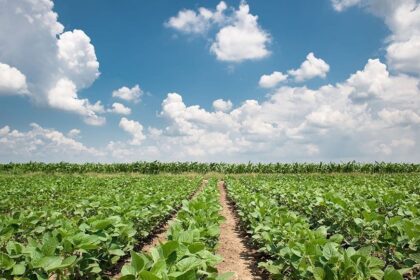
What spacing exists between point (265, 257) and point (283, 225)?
1793 mm

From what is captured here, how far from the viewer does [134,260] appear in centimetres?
277

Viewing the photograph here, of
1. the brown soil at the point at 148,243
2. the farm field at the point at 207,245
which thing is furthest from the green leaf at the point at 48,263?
the brown soil at the point at 148,243

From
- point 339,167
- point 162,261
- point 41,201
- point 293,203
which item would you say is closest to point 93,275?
point 162,261

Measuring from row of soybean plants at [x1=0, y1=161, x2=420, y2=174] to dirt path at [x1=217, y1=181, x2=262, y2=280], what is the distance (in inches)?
1563

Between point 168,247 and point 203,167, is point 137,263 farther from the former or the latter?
point 203,167

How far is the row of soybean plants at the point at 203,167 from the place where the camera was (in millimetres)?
50312

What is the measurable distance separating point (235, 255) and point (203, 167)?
4387 cm

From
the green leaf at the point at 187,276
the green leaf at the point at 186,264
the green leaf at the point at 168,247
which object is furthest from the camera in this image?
the green leaf at the point at 168,247

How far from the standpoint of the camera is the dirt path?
296 inches

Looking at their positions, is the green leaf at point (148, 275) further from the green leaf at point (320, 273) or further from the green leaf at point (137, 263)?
the green leaf at point (320, 273)

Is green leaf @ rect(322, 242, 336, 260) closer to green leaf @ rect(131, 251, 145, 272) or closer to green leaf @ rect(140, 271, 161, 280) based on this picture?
green leaf @ rect(131, 251, 145, 272)

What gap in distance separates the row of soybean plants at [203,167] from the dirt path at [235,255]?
39690 mm

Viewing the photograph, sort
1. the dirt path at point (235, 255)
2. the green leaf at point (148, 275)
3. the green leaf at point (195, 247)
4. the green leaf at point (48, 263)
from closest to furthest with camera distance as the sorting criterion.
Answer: the green leaf at point (148, 275) → the green leaf at point (48, 263) → the green leaf at point (195, 247) → the dirt path at point (235, 255)

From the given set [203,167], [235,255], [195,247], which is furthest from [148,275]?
[203,167]
